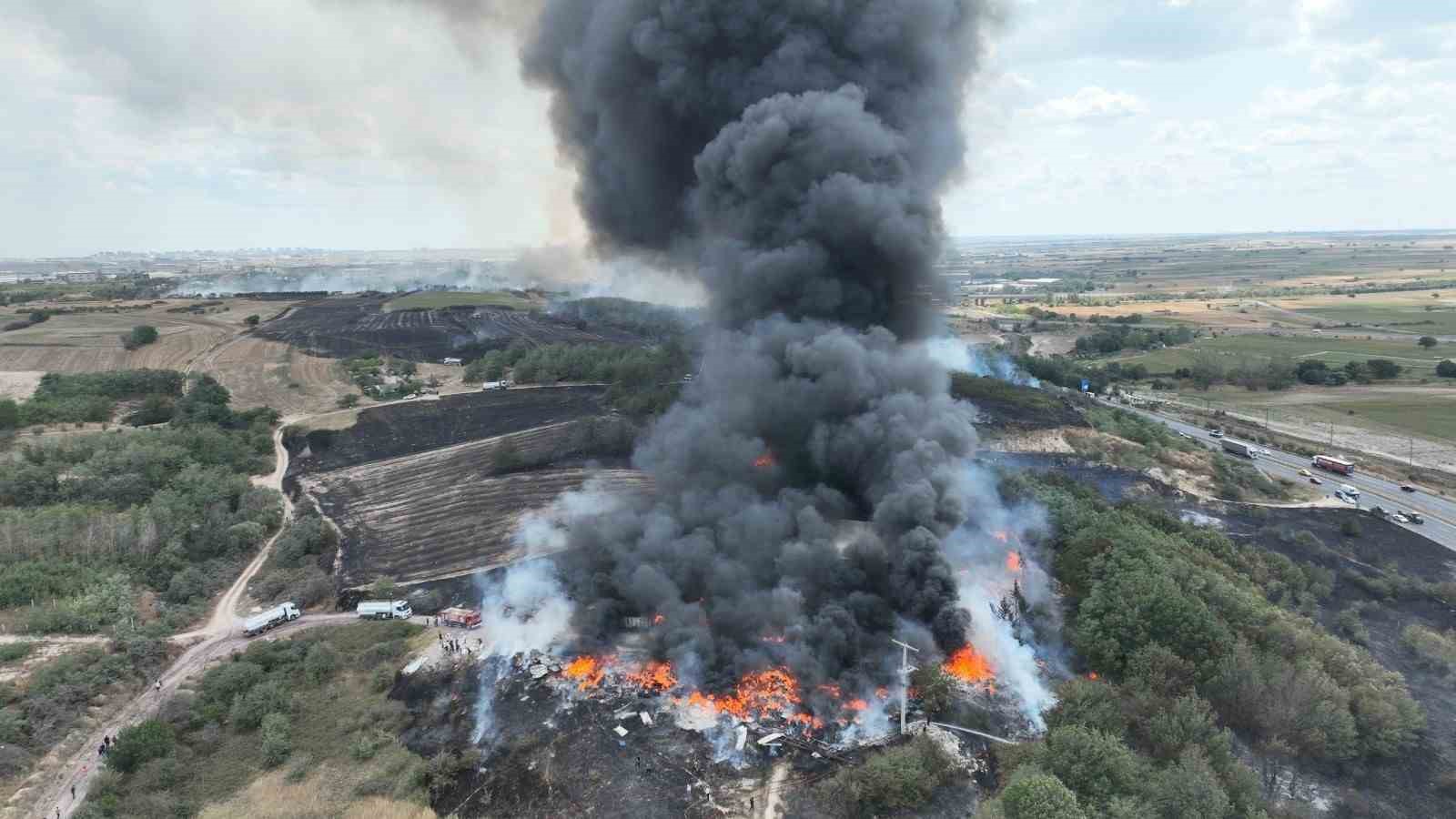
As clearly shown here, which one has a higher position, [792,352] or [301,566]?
[792,352]

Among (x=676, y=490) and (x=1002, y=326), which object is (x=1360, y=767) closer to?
(x=676, y=490)

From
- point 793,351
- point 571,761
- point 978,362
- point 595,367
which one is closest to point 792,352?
point 793,351

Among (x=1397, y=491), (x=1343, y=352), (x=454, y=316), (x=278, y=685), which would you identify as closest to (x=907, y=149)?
(x=278, y=685)

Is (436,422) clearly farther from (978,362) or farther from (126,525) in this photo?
(978,362)

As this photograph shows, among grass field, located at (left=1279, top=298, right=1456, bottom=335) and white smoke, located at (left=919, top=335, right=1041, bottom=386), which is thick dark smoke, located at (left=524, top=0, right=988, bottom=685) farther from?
grass field, located at (left=1279, top=298, right=1456, bottom=335)

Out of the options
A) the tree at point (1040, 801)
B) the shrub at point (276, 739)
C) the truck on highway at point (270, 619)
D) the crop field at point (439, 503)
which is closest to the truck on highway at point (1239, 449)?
the crop field at point (439, 503)
